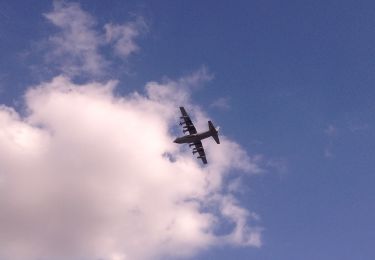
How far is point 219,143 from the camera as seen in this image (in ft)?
394

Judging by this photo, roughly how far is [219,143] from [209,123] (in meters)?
5.14

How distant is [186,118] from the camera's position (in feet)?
397

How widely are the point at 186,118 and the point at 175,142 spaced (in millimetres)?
5709

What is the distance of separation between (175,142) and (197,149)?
9277 millimetres

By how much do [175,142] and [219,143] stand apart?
9471 millimetres

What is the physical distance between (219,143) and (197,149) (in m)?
9.67

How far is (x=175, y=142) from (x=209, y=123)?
8.66 m

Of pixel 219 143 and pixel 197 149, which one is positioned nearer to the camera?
pixel 219 143

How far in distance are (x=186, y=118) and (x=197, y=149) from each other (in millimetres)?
10400

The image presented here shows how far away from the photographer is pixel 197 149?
128 metres

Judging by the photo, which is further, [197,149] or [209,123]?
[197,149]

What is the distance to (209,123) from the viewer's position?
118 meters

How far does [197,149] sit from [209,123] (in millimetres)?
11977
